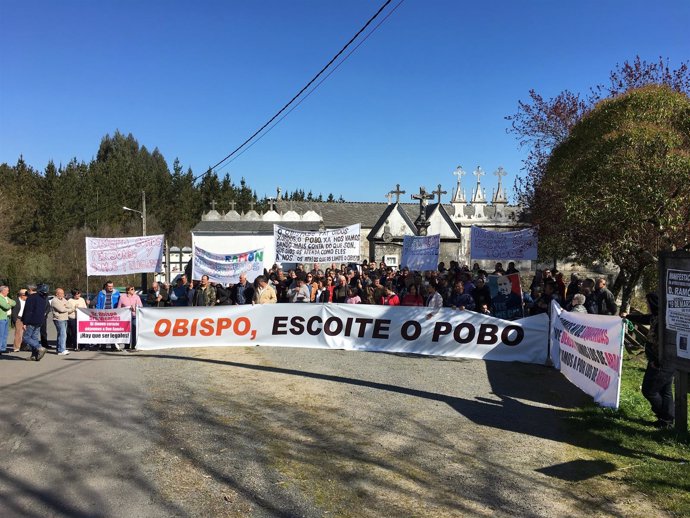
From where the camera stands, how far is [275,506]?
4.68m

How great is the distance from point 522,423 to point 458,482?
229 cm

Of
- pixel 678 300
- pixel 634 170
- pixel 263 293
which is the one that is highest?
pixel 634 170

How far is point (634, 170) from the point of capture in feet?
27.6

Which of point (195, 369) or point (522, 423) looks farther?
point (195, 369)

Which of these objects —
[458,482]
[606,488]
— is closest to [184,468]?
[458,482]

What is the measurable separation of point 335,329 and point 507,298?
388 centimetres

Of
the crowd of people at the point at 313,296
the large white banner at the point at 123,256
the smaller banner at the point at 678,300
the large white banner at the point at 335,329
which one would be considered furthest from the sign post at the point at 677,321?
the large white banner at the point at 123,256

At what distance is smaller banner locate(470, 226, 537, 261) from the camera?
15.1 metres

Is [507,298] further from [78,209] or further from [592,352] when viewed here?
[78,209]

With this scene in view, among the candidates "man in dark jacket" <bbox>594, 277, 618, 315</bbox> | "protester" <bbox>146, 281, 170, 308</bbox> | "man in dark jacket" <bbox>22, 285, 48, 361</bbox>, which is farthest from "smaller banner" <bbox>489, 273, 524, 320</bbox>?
"man in dark jacket" <bbox>22, 285, 48, 361</bbox>

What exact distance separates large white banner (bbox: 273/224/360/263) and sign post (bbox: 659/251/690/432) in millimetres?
11035

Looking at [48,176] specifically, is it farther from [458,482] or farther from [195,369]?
[458,482]

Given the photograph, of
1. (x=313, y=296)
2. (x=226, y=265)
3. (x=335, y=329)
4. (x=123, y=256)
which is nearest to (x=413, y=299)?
(x=335, y=329)

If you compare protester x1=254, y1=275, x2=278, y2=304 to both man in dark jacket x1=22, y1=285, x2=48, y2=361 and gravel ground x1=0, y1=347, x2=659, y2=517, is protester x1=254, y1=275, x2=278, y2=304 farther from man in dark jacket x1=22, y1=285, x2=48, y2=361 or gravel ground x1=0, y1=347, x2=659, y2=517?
man in dark jacket x1=22, y1=285, x2=48, y2=361
